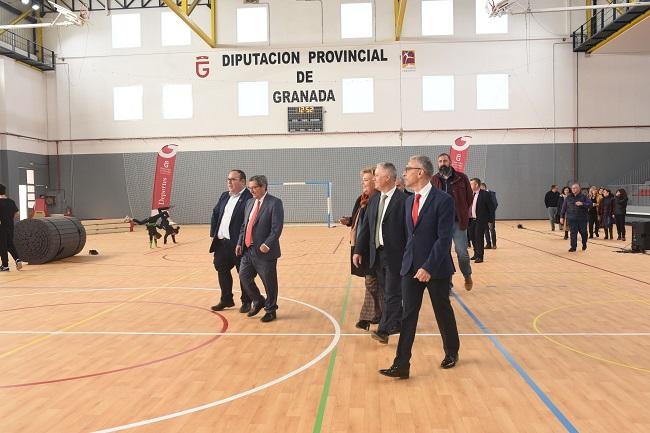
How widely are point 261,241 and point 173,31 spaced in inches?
849

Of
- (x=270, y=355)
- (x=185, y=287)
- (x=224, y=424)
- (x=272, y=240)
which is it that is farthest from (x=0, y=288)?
(x=224, y=424)

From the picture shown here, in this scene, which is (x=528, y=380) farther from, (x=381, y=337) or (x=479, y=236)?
(x=479, y=236)

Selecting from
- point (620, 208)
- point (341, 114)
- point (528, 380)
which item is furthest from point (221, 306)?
point (341, 114)

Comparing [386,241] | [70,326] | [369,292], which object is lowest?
[70,326]

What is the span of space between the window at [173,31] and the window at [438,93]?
11238 millimetres

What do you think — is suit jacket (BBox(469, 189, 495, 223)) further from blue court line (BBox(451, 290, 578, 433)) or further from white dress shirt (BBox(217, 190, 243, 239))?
white dress shirt (BBox(217, 190, 243, 239))

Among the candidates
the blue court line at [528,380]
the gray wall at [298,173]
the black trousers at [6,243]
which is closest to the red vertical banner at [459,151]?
the gray wall at [298,173]

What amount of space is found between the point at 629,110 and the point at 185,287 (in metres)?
22.5

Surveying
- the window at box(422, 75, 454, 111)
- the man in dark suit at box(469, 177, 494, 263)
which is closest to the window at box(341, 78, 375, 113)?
the window at box(422, 75, 454, 111)

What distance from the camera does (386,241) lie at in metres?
4.75

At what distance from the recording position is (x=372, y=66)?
78.0ft

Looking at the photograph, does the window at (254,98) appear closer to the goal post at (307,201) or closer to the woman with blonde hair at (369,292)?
the goal post at (307,201)

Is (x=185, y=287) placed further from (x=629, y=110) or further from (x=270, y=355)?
(x=629, y=110)

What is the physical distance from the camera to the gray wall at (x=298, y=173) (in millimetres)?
23766
